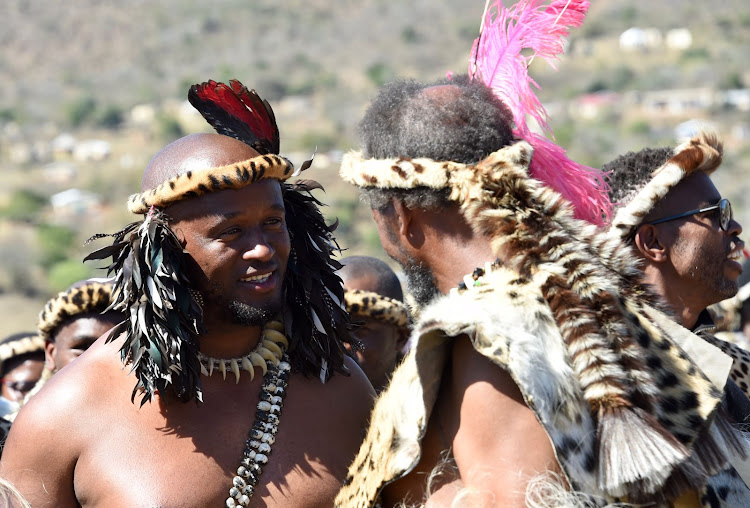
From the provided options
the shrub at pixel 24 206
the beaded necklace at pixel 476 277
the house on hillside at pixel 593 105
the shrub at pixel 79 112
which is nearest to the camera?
the beaded necklace at pixel 476 277

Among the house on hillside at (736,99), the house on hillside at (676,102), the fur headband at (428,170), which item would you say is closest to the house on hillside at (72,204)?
the house on hillside at (676,102)

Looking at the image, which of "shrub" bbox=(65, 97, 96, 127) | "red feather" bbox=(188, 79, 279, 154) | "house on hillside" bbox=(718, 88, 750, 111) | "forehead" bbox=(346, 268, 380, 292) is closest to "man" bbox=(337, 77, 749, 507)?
"red feather" bbox=(188, 79, 279, 154)

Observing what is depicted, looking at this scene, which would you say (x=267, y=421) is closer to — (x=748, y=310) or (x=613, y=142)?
(x=748, y=310)

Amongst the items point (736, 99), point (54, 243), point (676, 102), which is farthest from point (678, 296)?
point (736, 99)

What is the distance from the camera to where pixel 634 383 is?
2461 millimetres

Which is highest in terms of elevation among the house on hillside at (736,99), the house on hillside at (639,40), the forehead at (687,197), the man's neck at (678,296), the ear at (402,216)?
the house on hillside at (639,40)

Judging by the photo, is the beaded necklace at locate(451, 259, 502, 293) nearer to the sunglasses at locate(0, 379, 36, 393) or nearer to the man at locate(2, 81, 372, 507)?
the man at locate(2, 81, 372, 507)

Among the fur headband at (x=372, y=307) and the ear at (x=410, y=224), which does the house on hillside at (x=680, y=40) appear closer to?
the fur headband at (x=372, y=307)

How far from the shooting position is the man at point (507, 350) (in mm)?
2365

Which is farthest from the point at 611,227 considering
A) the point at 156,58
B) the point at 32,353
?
the point at 156,58

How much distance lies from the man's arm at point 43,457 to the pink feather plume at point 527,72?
1.80 metres

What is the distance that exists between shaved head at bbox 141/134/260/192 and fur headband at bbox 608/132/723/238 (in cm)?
145

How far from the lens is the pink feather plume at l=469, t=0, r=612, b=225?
2949 mm

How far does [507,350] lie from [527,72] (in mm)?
1127
